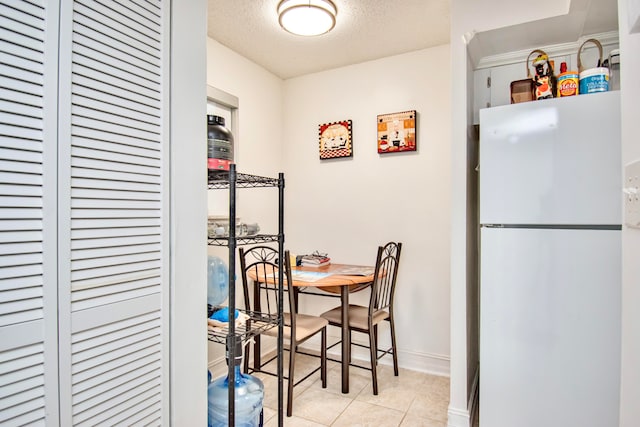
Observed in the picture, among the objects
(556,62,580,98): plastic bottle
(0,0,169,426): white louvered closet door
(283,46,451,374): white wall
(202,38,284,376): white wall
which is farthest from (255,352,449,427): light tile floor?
(556,62,580,98): plastic bottle

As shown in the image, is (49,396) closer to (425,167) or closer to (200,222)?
(200,222)

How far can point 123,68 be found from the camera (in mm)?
1032

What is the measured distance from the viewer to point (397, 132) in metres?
3.02

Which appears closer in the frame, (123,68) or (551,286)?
(123,68)

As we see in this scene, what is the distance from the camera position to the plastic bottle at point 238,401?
1558 millimetres

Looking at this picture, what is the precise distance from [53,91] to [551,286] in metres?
1.95

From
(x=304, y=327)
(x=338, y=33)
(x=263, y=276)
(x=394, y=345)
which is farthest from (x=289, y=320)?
(x=338, y=33)

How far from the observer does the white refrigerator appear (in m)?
1.55

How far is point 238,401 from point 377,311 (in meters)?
1.34

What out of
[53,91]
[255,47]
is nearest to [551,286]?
[53,91]

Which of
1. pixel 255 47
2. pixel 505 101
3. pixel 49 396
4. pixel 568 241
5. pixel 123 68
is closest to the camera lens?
pixel 49 396

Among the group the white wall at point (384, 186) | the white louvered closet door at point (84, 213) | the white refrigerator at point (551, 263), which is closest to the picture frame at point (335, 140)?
the white wall at point (384, 186)

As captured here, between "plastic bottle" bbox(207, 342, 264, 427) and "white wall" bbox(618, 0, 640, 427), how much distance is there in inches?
50.8

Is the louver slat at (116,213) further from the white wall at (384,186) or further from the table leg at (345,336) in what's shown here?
the white wall at (384,186)
